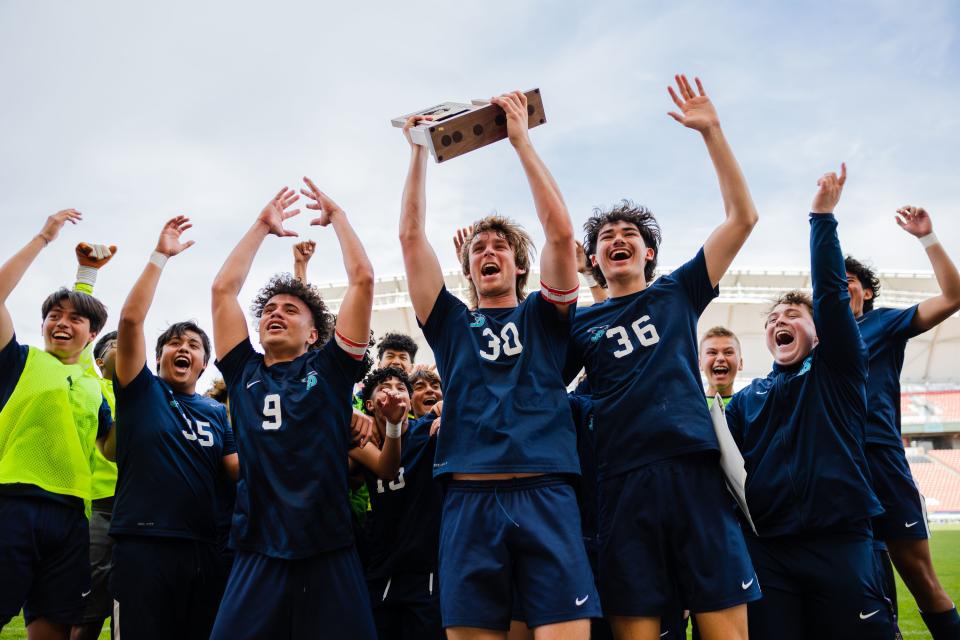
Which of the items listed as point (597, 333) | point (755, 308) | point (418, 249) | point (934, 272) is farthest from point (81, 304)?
point (755, 308)

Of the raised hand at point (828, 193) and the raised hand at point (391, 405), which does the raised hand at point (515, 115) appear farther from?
the raised hand at point (828, 193)

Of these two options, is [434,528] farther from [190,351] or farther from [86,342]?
[86,342]

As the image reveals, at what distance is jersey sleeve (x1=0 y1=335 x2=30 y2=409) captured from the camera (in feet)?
14.7

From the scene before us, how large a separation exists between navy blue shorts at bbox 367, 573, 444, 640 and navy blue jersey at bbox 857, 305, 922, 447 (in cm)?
297

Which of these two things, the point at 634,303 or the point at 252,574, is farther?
the point at 634,303

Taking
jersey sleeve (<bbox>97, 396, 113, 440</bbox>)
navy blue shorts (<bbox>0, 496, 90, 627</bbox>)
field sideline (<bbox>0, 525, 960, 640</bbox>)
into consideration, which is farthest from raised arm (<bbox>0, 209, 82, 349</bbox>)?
field sideline (<bbox>0, 525, 960, 640</bbox>)

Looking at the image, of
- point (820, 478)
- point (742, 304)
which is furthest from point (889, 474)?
point (742, 304)

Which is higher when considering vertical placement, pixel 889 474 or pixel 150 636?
pixel 889 474

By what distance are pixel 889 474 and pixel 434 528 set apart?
9.72 ft

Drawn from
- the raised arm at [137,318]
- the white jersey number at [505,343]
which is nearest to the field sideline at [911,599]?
the raised arm at [137,318]

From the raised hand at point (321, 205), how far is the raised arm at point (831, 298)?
2.75 m

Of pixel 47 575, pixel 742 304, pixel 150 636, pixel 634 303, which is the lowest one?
pixel 150 636

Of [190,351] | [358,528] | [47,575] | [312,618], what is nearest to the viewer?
[312,618]

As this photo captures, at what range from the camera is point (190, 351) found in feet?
16.0
